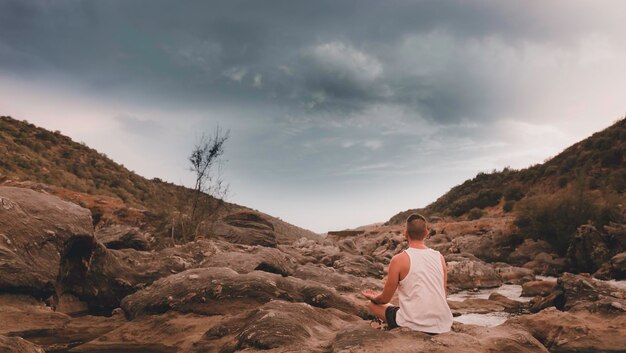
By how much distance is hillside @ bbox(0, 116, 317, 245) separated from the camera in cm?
2277

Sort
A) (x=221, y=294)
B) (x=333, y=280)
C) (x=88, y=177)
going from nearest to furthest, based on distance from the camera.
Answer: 1. (x=221, y=294)
2. (x=333, y=280)
3. (x=88, y=177)

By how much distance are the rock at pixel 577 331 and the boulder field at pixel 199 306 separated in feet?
0.07

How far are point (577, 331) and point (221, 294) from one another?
6.56 m

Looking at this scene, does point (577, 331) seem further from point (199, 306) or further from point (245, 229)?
point (245, 229)

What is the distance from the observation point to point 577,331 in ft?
25.1

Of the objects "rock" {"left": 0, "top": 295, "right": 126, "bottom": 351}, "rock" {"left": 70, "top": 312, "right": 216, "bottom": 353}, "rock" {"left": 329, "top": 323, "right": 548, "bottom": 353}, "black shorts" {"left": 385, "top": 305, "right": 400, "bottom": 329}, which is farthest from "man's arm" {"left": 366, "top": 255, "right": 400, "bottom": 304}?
"rock" {"left": 0, "top": 295, "right": 126, "bottom": 351}

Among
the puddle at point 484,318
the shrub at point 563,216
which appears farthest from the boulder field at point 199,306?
the shrub at point 563,216

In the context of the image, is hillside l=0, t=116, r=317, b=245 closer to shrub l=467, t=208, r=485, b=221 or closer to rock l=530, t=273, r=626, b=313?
rock l=530, t=273, r=626, b=313

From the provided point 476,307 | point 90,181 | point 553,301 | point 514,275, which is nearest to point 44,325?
point 476,307

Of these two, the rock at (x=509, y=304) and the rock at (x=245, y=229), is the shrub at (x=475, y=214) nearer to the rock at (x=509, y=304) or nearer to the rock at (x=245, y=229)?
the rock at (x=245, y=229)

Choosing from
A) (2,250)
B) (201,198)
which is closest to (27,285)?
(2,250)

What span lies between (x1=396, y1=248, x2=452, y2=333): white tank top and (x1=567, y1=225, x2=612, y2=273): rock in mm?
16972

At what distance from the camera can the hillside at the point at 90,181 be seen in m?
22.8

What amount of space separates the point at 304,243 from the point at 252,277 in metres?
24.1
